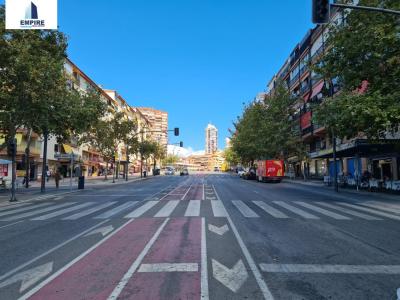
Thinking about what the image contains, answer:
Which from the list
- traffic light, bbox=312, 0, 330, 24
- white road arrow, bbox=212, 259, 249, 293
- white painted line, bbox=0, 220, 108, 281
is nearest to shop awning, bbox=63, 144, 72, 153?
white painted line, bbox=0, 220, 108, 281

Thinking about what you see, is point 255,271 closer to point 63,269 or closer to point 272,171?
point 63,269

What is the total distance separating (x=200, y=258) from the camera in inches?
266

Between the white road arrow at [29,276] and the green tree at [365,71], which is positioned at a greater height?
the green tree at [365,71]

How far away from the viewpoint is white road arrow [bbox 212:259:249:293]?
527 centimetres

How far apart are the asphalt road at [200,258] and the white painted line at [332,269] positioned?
0.05 ft

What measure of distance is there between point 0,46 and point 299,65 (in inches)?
1867

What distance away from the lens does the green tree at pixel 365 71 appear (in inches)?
635

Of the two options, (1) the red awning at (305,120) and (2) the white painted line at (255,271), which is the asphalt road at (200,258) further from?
(1) the red awning at (305,120)

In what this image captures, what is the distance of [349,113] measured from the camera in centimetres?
1684

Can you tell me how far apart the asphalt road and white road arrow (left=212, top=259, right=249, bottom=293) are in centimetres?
2

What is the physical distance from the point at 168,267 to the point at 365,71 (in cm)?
1655

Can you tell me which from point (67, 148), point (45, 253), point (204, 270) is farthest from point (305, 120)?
point (204, 270)

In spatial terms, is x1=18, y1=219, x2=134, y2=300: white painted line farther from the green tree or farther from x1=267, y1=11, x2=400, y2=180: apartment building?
x1=267, y1=11, x2=400, y2=180: apartment building

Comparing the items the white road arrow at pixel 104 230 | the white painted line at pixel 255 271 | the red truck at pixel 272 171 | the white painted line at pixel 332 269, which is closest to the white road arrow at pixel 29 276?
the white road arrow at pixel 104 230
